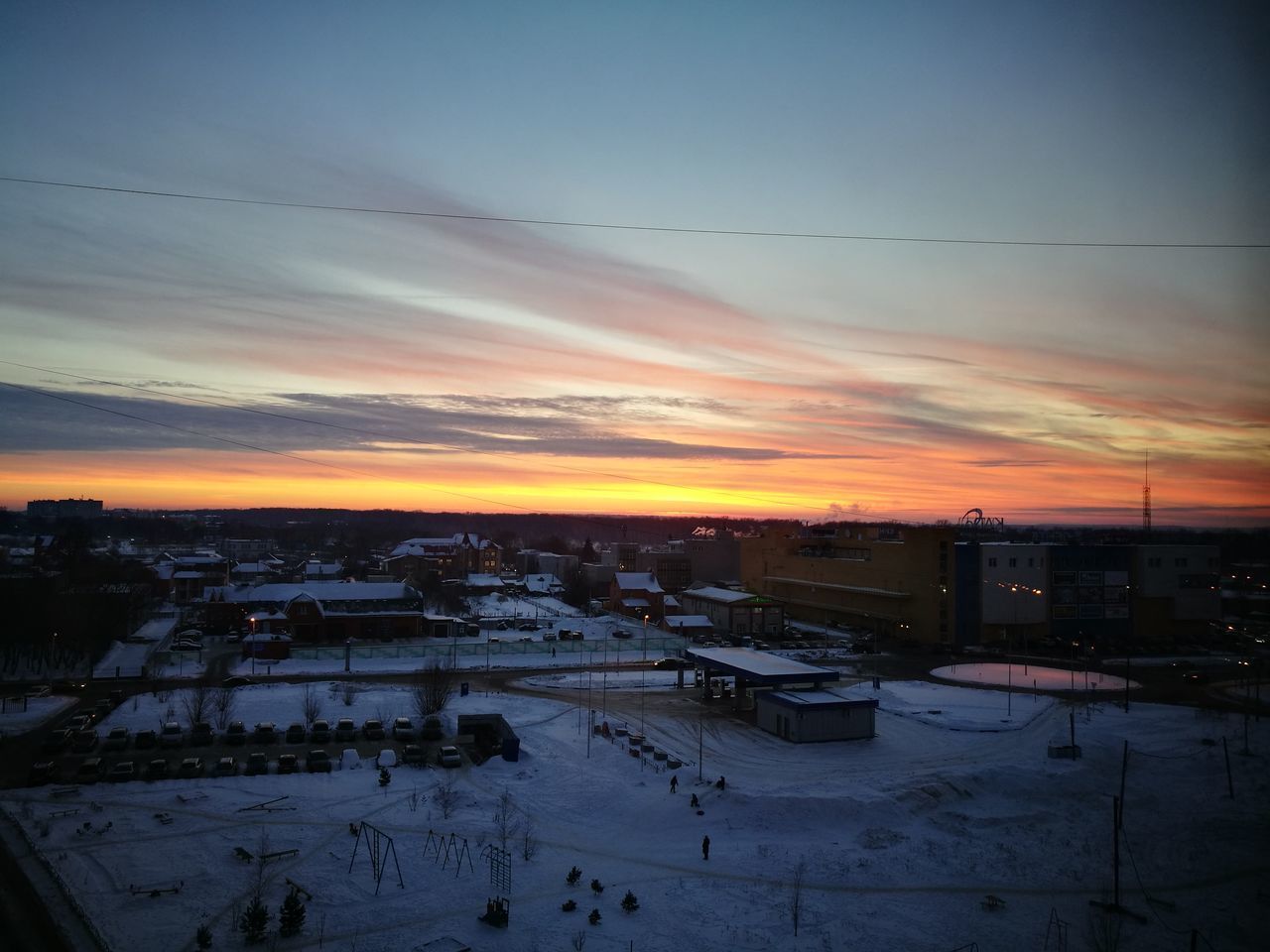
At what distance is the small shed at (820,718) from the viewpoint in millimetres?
24172

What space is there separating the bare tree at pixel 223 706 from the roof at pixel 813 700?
16.1 metres

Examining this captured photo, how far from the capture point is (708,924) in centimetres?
1348

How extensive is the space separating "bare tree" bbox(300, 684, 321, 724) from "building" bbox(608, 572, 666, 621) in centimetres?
2827

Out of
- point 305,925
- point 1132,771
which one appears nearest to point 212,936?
point 305,925

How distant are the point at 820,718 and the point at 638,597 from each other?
3347 centimetres

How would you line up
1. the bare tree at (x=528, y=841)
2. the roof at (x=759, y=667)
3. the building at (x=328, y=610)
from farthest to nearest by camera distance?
the building at (x=328, y=610) < the roof at (x=759, y=667) < the bare tree at (x=528, y=841)

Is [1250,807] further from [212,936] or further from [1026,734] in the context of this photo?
[212,936]

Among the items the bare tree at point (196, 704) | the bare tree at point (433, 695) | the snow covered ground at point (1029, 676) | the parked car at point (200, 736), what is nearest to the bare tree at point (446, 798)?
the bare tree at point (433, 695)

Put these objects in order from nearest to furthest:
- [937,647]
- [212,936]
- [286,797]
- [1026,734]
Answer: [212,936], [286,797], [1026,734], [937,647]

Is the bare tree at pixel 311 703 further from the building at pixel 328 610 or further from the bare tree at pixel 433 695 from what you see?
the building at pixel 328 610

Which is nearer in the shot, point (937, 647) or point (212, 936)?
point (212, 936)

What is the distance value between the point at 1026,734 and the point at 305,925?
2097 cm

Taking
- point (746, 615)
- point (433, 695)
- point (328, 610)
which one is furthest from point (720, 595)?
point (433, 695)

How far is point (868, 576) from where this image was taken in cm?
4912
